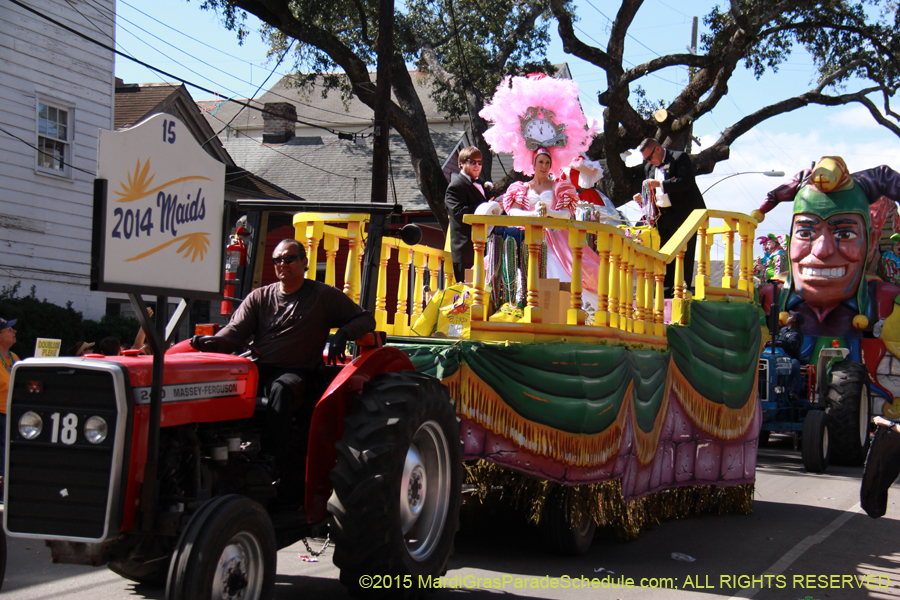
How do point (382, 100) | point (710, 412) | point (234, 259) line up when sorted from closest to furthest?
point (234, 259) → point (710, 412) → point (382, 100)

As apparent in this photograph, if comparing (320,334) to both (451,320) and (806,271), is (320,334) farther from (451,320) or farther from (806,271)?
(806,271)

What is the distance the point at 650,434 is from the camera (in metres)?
6.88

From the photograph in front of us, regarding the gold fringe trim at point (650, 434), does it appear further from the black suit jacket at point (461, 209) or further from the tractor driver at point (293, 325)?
the tractor driver at point (293, 325)

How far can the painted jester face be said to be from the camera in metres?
12.8

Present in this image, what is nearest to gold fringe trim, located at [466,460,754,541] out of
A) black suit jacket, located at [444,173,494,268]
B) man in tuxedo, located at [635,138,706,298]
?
black suit jacket, located at [444,173,494,268]

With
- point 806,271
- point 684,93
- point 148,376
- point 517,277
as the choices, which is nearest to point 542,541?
point 517,277

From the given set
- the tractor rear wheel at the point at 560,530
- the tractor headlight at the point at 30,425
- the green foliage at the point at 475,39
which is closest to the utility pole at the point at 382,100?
the green foliage at the point at 475,39

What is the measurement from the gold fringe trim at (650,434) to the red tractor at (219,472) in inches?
85.0

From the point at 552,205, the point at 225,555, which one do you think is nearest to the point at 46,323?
the point at 552,205

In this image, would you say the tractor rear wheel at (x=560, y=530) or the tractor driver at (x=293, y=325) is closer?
the tractor driver at (x=293, y=325)

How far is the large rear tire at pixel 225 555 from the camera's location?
10.6 ft

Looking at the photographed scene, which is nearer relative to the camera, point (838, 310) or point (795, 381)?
point (795, 381)

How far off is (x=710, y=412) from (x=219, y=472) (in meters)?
5.14

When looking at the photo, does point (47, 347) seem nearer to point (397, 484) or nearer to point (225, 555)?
point (397, 484)
